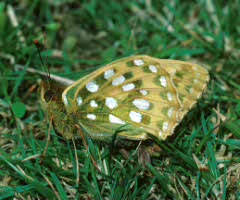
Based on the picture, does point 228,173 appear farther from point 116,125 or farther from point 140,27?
point 140,27

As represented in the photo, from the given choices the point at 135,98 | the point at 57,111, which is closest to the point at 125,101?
the point at 135,98

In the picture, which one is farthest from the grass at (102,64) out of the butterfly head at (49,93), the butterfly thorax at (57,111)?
the butterfly head at (49,93)

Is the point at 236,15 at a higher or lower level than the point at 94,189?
higher

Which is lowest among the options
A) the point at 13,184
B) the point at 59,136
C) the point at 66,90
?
the point at 13,184

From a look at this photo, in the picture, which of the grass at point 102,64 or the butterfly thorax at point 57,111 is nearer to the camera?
the grass at point 102,64

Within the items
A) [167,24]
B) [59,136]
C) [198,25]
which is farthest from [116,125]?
[198,25]

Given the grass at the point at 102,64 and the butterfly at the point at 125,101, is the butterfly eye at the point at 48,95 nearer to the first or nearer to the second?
the butterfly at the point at 125,101
